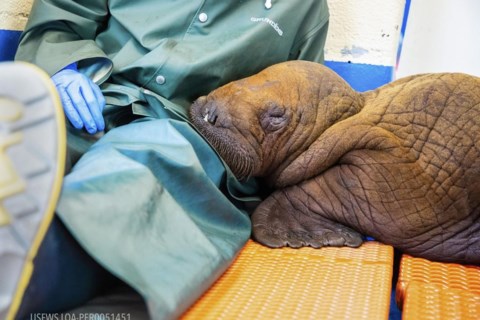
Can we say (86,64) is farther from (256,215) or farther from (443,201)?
(443,201)

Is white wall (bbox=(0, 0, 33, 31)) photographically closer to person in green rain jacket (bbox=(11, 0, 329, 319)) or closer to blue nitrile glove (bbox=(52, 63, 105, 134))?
person in green rain jacket (bbox=(11, 0, 329, 319))

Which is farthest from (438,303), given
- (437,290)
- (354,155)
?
(354,155)

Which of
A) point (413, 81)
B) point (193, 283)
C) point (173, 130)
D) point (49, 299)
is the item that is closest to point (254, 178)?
point (173, 130)

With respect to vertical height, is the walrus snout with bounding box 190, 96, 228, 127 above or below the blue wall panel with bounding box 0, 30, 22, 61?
below

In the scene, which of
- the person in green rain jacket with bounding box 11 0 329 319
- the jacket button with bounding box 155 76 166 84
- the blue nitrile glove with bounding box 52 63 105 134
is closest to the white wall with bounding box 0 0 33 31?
the person in green rain jacket with bounding box 11 0 329 319

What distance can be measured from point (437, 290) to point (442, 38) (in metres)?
1.40

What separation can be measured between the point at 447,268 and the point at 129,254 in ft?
3.08

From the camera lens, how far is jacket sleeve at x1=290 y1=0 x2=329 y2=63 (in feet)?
6.41

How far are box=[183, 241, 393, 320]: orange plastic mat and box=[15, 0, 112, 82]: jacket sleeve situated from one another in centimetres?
71

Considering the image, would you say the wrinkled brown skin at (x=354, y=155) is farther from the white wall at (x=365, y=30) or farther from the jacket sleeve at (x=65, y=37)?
the white wall at (x=365, y=30)

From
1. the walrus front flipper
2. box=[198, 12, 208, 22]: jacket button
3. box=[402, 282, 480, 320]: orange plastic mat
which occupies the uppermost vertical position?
box=[198, 12, 208, 22]: jacket button

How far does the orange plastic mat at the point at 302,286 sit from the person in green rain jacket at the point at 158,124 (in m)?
0.05

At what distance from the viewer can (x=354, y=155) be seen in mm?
1644

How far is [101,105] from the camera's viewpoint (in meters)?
1.57
